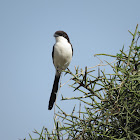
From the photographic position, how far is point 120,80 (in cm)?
83

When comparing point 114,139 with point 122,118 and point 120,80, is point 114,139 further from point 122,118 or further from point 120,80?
point 120,80

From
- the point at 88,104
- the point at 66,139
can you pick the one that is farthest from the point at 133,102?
the point at 66,139

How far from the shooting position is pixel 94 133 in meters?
0.77

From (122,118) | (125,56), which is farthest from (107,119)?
(125,56)

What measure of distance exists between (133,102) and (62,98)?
26cm

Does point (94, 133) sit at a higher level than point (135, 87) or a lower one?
lower

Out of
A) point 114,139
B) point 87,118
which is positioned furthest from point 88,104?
point 114,139

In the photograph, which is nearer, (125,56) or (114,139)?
(114,139)

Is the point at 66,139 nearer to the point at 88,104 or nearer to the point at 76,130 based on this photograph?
the point at 76,130

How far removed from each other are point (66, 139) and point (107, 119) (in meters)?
0.17

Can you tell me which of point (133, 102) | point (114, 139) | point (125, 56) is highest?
point (125, 56)

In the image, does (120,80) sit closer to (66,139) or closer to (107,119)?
(107,119)

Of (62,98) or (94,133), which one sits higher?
(62,98)

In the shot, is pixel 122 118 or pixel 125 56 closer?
pixel 122 118
